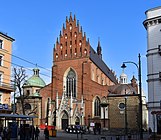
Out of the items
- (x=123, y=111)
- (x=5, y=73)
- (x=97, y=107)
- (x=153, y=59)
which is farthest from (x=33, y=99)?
(x=153, y=59)

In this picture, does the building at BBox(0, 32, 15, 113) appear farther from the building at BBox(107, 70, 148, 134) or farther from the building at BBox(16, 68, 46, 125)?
the building at BBox(107, 70, 148, 134)

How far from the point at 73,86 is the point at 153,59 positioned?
35598 millimetres

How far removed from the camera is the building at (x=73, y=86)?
69.1 metres

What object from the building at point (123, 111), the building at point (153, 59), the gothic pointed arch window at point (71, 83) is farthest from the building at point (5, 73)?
the building at point (123, 111)

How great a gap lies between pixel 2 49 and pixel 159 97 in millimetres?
24975

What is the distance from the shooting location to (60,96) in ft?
237

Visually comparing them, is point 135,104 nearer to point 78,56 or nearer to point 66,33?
→ point 78,56

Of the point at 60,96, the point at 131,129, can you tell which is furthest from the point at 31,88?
the point at 131,129

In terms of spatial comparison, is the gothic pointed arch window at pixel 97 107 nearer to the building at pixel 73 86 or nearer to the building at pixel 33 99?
the building at pixel 73 86

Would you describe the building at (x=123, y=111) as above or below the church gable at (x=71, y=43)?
below

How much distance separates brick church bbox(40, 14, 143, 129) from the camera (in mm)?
68938

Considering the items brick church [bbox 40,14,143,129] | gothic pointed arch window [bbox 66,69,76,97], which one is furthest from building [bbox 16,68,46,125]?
gothic pointed arch window [bbox 66,69,76,97]

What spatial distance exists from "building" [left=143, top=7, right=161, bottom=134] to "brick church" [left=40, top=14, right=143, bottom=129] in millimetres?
28270

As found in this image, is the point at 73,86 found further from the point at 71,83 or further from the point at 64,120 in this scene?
the point at 64,120
